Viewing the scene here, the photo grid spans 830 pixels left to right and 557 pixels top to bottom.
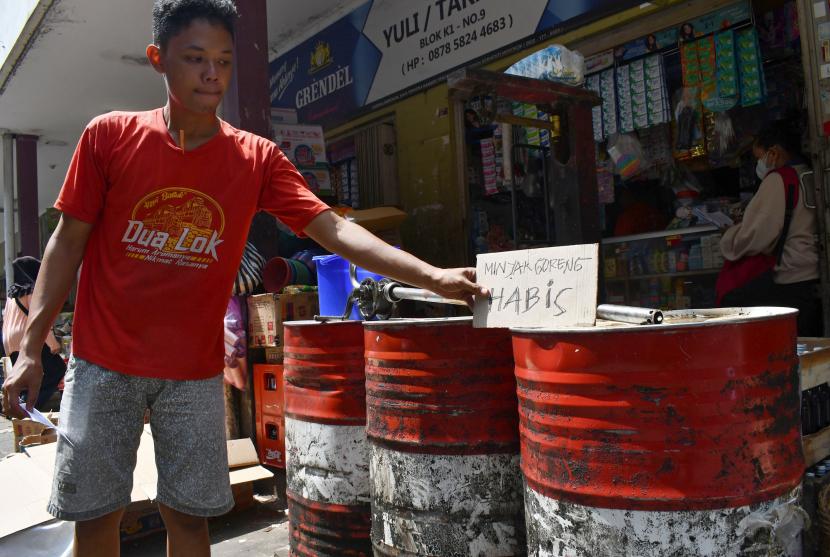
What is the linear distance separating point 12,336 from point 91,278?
530 centimetres

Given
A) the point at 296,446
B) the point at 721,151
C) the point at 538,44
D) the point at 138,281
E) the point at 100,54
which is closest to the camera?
the point at 138,281

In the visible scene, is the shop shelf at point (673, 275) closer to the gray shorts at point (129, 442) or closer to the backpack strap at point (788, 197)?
the backpack strap at point (788, 197)

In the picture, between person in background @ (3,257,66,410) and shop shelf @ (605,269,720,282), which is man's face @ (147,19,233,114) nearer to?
shop shelf @ (605,269,720,282)

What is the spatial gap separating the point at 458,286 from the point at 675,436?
719 millimetres

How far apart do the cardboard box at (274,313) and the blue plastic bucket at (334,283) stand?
185 mm

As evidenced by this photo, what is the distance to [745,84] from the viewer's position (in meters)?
→ 4.74

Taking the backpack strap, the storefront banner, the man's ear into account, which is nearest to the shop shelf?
the backpack strap

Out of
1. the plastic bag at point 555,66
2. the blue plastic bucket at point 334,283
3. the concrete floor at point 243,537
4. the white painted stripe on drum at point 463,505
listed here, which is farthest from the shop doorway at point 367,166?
the white painted stripe on drum at point 463,505

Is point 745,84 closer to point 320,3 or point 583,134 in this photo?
point 583,134

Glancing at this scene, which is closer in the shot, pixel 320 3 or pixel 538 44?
pixel 538 44

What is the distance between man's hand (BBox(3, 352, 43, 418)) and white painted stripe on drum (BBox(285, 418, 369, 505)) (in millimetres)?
1045

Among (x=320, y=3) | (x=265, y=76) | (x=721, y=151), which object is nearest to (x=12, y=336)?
(x=265, y=76)

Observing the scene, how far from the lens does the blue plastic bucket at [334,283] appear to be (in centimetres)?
424

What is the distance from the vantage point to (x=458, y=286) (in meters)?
1.95
